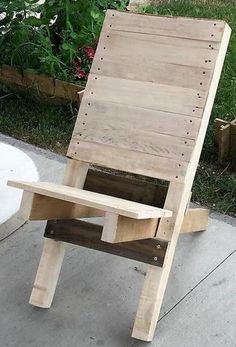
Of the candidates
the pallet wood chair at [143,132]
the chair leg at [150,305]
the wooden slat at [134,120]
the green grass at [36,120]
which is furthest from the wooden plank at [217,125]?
the chair leg at [150,305]

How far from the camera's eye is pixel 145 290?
266 cm

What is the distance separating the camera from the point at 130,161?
110 inches

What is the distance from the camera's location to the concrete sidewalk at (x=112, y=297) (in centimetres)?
267

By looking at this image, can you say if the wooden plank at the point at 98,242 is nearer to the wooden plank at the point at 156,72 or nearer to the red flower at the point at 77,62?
the wooden plank at the point at 156,72

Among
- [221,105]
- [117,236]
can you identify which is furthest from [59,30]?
[117,236]

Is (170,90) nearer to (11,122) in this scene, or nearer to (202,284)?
(202,284)

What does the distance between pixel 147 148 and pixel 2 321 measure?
943 mm

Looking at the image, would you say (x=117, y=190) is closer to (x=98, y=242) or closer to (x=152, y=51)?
(x=98, y=242)

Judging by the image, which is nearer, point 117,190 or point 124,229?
point 124,229

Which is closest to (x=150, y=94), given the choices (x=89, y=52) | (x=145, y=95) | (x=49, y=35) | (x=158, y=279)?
(x=145, y=95)

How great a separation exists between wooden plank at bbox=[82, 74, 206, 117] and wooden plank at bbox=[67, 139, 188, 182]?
0.18m

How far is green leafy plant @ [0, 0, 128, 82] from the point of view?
461cm

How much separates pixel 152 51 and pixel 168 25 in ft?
0.43

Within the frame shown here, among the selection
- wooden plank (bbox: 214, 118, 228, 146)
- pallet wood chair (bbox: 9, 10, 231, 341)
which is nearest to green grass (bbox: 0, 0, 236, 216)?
wooden plank (bbox: 214, 118, 228, 146)
